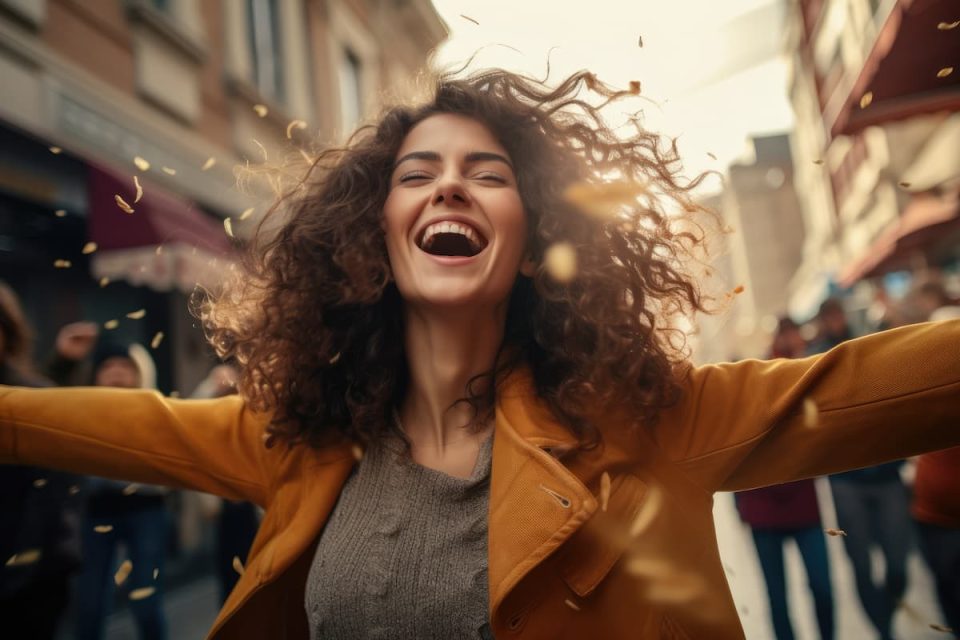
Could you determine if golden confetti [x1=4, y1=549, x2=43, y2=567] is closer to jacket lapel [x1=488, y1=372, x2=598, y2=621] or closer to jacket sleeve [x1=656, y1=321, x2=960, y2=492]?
jacket lapel [x1=488, y1=372, x2=598, y2=621]

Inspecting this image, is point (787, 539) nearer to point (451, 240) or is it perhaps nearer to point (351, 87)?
point (451, 240)

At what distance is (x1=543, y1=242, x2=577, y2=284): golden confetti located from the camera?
6.21 feet

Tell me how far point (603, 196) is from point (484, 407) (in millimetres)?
706

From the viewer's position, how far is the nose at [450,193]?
1.76 meters

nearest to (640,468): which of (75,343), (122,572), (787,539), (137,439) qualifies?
(137,439)

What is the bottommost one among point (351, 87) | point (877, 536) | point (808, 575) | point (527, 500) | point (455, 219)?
point (808, 575)

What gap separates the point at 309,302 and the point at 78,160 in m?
5.08

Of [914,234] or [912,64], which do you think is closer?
[912,64]

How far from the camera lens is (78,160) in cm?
596

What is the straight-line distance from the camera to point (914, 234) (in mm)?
8641

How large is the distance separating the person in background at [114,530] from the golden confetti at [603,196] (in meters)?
3.17

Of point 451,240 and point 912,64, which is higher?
point 912,64

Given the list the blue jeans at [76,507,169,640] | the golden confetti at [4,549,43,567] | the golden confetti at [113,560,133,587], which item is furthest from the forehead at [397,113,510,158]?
the blue jeans at [76,507,169,640]

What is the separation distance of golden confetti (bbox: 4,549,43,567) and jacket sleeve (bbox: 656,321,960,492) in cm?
263
